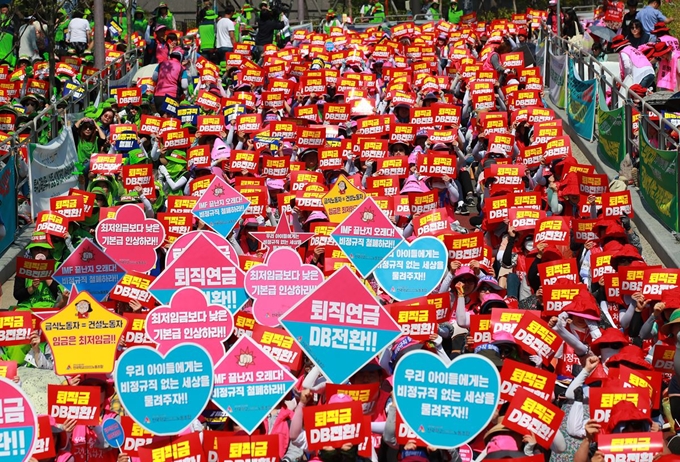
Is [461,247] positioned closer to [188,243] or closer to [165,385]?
[188,243]

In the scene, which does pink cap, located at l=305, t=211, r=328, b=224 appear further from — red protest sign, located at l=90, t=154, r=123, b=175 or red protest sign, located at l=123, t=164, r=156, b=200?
red protest sign, located at l=90, t=154, r=123, b=175

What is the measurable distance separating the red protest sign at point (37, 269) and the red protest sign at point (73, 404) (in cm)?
355

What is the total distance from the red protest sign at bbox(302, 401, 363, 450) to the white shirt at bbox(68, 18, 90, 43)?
2137cm

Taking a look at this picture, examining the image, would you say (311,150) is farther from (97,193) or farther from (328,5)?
(328,5)

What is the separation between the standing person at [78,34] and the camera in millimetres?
28016

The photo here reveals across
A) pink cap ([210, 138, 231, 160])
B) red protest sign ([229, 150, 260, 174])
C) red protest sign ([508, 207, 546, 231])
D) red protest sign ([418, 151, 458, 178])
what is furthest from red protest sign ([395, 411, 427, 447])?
pink cap ([210, 138, 231, 160])

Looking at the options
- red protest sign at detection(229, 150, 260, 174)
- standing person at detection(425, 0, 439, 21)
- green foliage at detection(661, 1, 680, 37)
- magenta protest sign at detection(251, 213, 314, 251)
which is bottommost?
green foliage at detection(661, 1, 680, 37)

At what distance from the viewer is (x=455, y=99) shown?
19.4 meters

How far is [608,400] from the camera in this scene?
814 cm

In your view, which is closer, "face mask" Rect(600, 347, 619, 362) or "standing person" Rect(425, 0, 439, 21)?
"face mask" Rect(600, 347, 619, 362)

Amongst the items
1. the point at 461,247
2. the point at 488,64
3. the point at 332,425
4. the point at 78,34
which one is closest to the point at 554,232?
the point at 461,247

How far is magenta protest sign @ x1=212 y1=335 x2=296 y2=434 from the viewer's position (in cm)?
833

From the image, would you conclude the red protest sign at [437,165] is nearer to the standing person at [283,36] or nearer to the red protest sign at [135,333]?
the red protest sign at [135,333]

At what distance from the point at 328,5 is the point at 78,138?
25879mm
